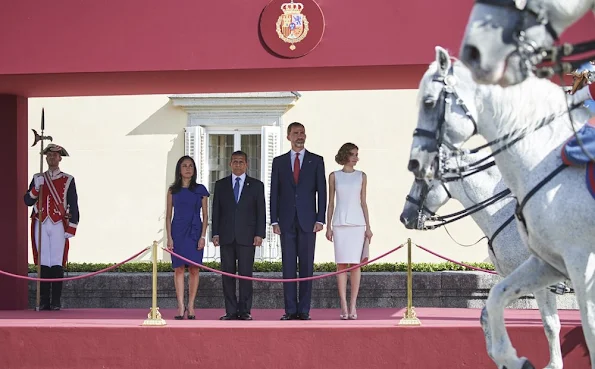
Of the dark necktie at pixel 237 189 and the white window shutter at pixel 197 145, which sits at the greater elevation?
the white window shutter at pixel 197 145

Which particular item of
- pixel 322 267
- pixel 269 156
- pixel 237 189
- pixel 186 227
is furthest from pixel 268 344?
pixel 269 156

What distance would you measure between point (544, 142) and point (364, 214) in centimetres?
484

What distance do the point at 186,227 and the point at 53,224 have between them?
211cm

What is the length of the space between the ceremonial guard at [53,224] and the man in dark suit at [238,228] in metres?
2.17

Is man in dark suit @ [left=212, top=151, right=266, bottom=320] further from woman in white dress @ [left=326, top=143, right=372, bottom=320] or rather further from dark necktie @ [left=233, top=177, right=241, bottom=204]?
woman in white dress @ [left=326, top=143, right=372, bottom=320]

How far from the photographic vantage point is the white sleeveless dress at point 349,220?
38.6ft

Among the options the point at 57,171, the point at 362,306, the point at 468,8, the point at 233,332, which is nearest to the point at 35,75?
the point at 57,171

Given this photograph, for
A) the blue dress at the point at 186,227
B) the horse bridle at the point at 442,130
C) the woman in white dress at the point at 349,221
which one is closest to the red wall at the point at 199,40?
the woman in white dress at the point at 349,221

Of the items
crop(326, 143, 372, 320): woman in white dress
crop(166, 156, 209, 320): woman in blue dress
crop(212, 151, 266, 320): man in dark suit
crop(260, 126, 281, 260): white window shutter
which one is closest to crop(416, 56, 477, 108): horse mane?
crop(326, 143, 372, 320): woman in white dress

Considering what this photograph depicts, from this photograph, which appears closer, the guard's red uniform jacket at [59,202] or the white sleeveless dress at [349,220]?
the white sleeveless dress at [349,220]

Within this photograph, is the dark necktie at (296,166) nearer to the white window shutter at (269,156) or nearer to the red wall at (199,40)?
the red wall at (199,40)

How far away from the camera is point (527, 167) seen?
7.06 metres

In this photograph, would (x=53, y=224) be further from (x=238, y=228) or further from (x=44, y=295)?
(x=238, y=228)

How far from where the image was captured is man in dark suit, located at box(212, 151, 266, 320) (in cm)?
1180
